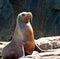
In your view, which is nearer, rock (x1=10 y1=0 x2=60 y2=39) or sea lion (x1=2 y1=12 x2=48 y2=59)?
sea lion (x1=2 y1=12 x2=48 y2=59)

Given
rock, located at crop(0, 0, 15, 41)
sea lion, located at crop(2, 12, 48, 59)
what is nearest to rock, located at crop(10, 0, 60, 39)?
rock, located at crop(0, 0, 15, 41)

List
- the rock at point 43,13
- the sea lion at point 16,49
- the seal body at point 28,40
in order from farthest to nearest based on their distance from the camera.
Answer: the rock at point 43,13
the seal body at point 28,40
the sea lion at point 16,49

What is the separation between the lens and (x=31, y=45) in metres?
6.36

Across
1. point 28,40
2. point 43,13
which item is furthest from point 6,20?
point 28,40

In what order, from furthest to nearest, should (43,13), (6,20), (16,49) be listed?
(43,13), (6,20), (16,49)

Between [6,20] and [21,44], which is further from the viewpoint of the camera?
[6,20]

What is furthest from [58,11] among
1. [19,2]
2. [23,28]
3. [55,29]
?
[23,28]

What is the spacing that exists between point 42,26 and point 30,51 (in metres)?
16.7

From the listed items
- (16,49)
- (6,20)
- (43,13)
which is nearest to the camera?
(16,49)

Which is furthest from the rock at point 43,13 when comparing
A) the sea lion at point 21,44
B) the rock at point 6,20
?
the sea lion at point 21,44

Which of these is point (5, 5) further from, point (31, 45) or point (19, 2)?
point (31, 45)

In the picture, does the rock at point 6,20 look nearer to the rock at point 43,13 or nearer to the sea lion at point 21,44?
the rock at point 43,13

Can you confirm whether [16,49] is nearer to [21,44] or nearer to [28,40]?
[21,44]

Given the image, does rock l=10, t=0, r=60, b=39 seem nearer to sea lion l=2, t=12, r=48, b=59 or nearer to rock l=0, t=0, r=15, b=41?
rock l=0, t=0, r=15, b=41
